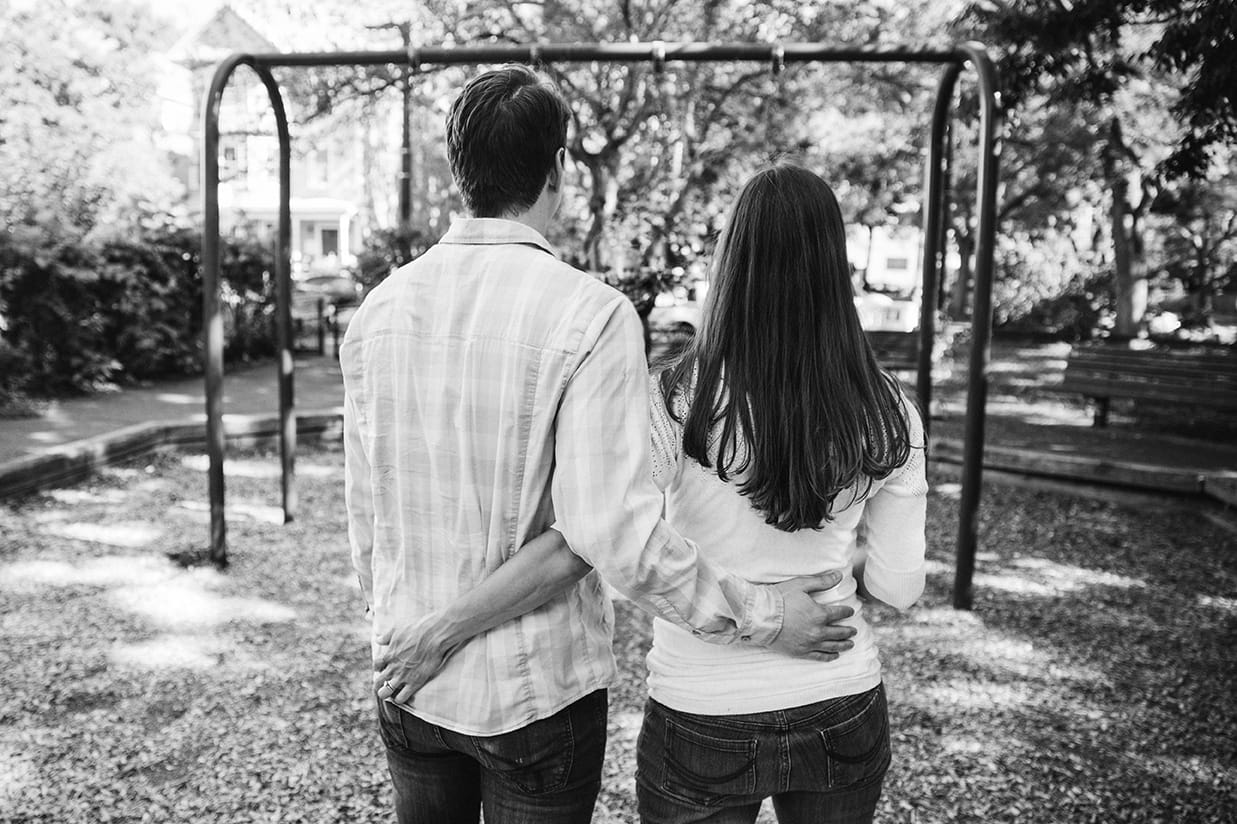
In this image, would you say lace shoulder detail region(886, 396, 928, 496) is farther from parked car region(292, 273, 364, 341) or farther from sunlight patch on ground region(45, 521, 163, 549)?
parked car region(292, 273, 364, 341)

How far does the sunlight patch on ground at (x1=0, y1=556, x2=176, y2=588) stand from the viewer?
4855mm

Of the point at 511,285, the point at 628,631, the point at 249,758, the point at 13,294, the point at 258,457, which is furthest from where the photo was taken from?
the point at 13,294

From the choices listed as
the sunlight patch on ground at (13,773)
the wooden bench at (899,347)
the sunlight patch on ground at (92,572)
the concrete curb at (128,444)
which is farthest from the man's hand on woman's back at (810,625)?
the wooden bench at (899,347)

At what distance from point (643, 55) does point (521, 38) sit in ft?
23.1

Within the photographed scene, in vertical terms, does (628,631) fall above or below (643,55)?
below

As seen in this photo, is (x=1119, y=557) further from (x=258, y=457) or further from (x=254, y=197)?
(x=254, y=197)

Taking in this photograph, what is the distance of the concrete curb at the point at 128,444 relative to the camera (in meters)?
6.34

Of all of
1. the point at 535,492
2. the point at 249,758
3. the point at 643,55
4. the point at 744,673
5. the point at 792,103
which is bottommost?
the point at 249,758

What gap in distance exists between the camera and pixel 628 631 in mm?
4391

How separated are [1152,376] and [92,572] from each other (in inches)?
310

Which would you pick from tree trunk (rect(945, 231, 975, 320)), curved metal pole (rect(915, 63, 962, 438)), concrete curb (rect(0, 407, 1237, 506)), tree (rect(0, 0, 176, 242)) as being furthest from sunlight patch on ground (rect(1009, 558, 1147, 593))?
tree trunk (rect(945, 231, 975, 320))

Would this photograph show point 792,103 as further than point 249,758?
Yes

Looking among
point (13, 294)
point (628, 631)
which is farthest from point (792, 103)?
point (628, 631)

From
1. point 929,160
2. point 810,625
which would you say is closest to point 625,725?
point 810,625
